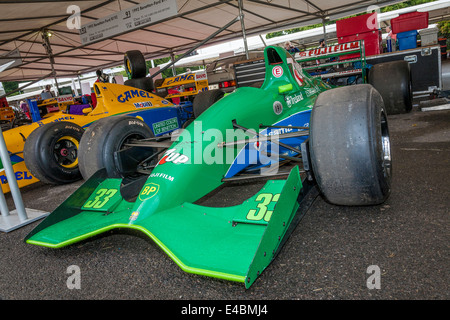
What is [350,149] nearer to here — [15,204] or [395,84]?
[15,204]

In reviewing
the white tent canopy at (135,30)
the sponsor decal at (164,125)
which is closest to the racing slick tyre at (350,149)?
the sponsor decal at (164,125)

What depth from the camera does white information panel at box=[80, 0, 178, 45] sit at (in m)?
8.23

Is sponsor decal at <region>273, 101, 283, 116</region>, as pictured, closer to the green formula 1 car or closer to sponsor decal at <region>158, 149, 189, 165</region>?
the green formula 1 car

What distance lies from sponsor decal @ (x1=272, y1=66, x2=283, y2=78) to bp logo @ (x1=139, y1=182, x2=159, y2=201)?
1.81 m

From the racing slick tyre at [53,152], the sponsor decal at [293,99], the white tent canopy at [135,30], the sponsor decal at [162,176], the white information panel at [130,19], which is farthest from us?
the white tent canopy at [135,30]

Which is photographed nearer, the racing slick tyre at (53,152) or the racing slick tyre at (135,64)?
the racing slick tyre at (53,152)

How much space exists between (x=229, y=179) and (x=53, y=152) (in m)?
2.86

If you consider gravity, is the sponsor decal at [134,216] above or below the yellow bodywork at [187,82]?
below

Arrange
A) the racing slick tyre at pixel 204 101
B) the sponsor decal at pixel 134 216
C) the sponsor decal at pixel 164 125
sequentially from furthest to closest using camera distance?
the racing slick tyre at pixel 204 101 → the sponsor decal at pixel 164 125 → the sponsor decal at pixel 134 216

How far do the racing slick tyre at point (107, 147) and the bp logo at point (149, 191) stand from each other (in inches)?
34.0

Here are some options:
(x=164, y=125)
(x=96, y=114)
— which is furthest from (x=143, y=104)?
(x=96, y=114)

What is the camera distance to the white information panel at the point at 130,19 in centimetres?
823

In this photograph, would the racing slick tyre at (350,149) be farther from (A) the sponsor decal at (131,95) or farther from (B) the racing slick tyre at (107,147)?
(A) the sponsor decal at (131,95)
